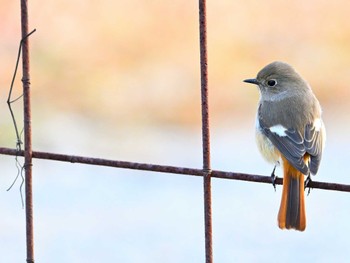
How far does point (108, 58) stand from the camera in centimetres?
1004

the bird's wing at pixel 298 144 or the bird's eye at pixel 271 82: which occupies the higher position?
the bird's eye at pixel 271 82

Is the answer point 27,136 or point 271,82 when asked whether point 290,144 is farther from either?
point 27,136

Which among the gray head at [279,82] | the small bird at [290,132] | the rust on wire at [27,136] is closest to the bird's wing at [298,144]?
the small bird at [290,132]

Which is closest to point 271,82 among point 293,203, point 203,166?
point 293,203

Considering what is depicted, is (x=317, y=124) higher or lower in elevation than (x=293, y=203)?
higher

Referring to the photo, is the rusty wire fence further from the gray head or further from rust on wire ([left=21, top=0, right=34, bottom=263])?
the gray head

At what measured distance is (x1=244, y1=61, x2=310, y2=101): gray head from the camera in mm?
4555

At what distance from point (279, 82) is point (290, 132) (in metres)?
0.45

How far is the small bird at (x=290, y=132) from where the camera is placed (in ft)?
12.0

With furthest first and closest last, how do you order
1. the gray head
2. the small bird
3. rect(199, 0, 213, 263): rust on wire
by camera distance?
the gray head, the small bird, rect(199, 0, 213, 263): rust on wire

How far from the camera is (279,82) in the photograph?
4.63 meters

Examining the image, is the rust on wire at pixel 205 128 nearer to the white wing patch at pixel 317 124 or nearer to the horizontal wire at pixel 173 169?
the horizontal wire at pixel 173 169

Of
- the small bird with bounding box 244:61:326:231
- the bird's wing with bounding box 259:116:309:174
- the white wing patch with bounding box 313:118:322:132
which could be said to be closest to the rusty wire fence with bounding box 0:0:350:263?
the small bird with bounding box 244:61:326:231

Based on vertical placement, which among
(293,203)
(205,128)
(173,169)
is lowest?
(293,203)
